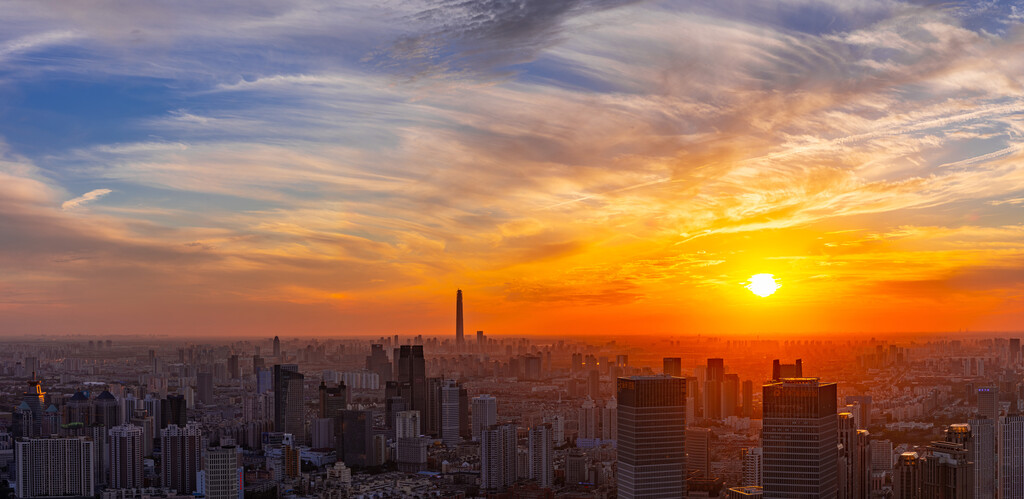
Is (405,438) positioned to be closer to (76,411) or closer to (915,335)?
(76,411)

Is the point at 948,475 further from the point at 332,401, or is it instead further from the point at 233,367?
the point at 233,367

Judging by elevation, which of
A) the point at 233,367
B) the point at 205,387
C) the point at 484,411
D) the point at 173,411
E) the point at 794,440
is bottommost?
the point at 484,411

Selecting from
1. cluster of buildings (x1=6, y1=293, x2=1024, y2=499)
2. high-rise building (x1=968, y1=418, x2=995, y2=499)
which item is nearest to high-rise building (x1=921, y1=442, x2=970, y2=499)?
cluster of buildings (x1=6, y1=293, x2=1024, y2=499)

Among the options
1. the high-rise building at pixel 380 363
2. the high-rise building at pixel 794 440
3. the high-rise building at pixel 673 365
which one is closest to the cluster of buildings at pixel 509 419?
the high-rise building at pixel 794 440

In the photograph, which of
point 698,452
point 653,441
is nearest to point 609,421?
point 698,452

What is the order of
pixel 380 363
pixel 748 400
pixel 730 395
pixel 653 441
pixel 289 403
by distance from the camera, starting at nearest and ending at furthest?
pixel 653 441, pixel 748 400, pixel 730 395, pixel 289 403, pixel 380 363

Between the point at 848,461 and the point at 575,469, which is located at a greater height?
the point at 848,461

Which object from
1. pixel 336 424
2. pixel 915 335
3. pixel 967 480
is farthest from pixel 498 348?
pixel 967 480

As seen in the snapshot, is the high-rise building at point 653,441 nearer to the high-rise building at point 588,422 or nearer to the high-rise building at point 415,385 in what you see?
the high-rise building at point 588,422
